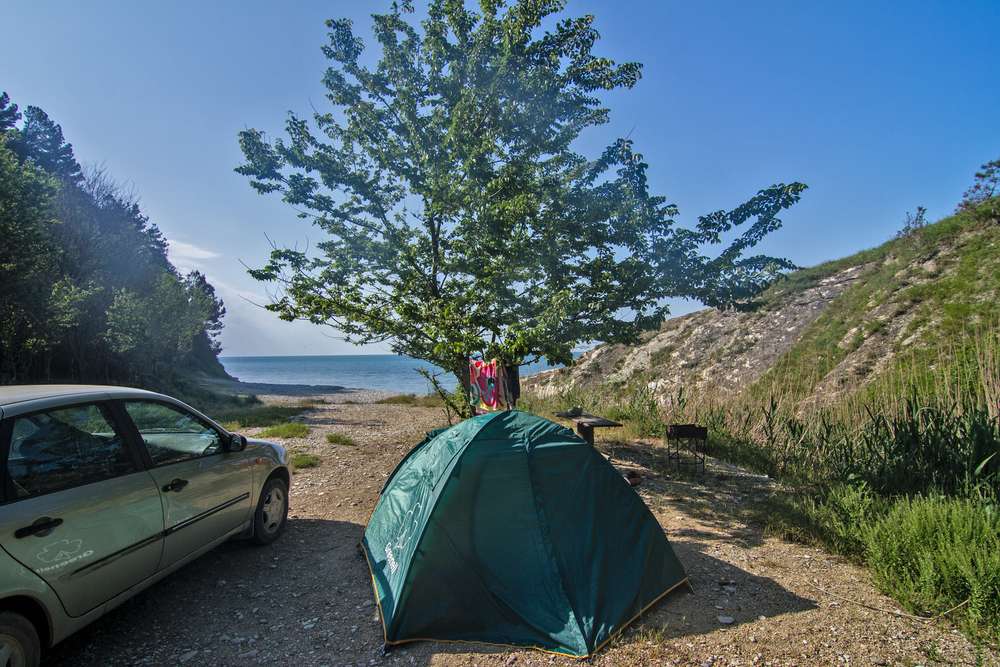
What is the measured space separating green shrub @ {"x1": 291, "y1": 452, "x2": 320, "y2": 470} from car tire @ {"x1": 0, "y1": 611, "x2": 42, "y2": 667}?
666cm

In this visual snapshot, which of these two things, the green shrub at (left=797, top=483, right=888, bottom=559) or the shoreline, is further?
the shoreline

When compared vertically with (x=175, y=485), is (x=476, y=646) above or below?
below

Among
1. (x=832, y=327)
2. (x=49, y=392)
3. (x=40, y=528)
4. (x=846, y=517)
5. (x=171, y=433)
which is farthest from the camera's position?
(x=832, y=327)

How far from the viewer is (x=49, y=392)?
365cm

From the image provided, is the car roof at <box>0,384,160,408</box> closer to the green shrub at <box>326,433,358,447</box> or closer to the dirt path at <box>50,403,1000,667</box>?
the dirt path at <box>50,403,1000,667</box>

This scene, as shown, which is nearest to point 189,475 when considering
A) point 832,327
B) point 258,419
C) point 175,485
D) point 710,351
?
point 175,485

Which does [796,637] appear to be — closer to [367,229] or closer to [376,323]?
[376,323]

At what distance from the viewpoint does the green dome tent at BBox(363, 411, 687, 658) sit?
13.0 ft

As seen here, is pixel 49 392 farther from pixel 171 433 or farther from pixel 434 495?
pixel 434 495

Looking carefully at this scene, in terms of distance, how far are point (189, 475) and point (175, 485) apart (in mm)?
209

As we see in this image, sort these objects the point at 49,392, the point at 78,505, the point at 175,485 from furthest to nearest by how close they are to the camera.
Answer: the point at 175,485, the point at 49,392, the point at 78,505

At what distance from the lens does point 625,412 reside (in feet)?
46.7

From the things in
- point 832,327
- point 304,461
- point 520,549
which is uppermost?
point 832,327

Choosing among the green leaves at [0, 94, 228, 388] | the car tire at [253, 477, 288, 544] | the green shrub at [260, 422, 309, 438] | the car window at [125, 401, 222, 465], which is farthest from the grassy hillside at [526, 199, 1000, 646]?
the green leaves at [0, 94, 228, 388]
